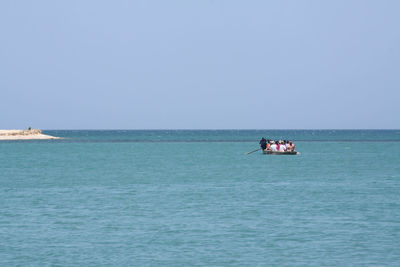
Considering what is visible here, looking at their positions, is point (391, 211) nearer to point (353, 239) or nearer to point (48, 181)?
point (353, 239)

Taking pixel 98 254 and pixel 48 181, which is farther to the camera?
pixel 48 181

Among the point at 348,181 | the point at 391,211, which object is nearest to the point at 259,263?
the point at 391,211

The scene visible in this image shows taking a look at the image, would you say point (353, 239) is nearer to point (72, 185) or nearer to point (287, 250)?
point (287, 250)

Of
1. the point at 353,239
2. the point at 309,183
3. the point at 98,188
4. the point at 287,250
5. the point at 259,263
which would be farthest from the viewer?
the point at 309,183

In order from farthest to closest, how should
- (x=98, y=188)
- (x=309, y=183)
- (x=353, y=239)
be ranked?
(x=309, y=183), (x=98, y=188), (x=353, y=239)

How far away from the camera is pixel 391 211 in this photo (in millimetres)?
33062

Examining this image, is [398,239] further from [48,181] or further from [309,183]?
[48,181]

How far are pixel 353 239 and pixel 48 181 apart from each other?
110 ft

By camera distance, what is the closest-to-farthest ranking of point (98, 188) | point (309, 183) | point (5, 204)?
point (5, 204)
point (98, 188)
point (309, 183)

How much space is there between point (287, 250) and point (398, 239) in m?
5.03

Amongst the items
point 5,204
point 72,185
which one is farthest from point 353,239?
point 72,185

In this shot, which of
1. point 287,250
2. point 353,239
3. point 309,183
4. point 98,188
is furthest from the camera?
point 309,183

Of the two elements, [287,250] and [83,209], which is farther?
[83,209]

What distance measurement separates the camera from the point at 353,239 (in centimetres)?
2530
